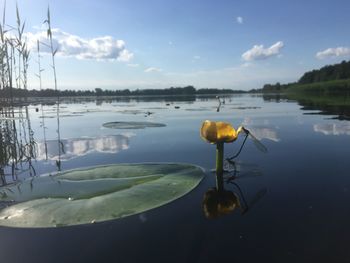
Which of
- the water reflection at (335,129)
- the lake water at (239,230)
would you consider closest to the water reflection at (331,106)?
the water reflection at (335,129)

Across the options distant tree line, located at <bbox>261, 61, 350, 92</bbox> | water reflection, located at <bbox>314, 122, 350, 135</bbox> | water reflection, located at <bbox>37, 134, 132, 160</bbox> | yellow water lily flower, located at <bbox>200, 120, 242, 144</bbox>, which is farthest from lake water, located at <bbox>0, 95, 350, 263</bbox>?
distant tree line, located at <bbox>261, 61, 350, 92</bbox>

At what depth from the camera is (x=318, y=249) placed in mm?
2387

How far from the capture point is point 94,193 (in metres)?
3.39

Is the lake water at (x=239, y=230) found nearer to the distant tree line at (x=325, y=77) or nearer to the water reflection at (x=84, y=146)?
the water reflection at (x=84, y=146)

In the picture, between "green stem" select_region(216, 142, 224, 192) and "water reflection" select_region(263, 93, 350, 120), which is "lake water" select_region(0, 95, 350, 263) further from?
"water reflection" select_region(263, 93, 350, 120)

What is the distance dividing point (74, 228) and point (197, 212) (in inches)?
46.9

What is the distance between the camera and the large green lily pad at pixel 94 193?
2.90 metres

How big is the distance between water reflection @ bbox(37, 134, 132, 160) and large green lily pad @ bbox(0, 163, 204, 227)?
2.50 m

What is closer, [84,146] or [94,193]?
[94,193]

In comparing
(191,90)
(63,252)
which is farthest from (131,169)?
(191,90)

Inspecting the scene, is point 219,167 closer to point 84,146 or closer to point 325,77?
point 84,146

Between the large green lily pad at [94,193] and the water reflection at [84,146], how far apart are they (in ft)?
8.20

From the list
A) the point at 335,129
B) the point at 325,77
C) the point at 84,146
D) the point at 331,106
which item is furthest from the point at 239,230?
the point at 325,77

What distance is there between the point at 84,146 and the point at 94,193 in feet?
14.7
